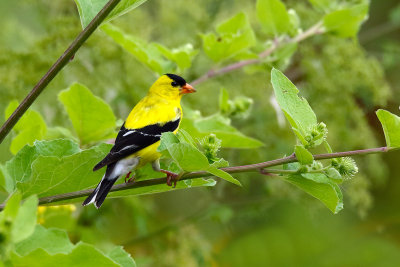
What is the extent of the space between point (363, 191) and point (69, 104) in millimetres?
580

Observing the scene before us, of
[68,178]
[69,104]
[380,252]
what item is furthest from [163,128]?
[380,252]

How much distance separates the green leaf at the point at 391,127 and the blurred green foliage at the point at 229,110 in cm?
16

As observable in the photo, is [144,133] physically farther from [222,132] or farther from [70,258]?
[70,258]

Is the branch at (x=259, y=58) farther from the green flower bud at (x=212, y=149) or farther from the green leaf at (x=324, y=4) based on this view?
the green flower bud at (x=212, y=149)

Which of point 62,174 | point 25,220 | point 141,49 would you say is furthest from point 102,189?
point 141,49

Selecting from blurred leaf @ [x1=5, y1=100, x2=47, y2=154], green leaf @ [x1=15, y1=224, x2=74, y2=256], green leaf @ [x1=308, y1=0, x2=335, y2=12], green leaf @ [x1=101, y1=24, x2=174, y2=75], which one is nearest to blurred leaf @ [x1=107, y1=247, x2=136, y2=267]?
green leaf @ [x1=15, y1=224, x2=74, y2=256]

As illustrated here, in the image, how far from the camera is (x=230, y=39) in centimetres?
66

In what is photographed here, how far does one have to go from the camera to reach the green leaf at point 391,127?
1.26 ft

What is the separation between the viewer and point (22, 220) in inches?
11.3

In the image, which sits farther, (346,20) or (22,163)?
(346,20)

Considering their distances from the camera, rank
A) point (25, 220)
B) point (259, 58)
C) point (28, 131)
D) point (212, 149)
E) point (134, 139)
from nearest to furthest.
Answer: point (25, 220) < point (212, 149) < point (28, 131) < point (134, 139) < point (259, 58)

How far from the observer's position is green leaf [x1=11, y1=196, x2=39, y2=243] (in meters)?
0.28

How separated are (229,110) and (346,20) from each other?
224 millimetres

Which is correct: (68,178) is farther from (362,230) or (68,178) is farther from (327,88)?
(362,230)
